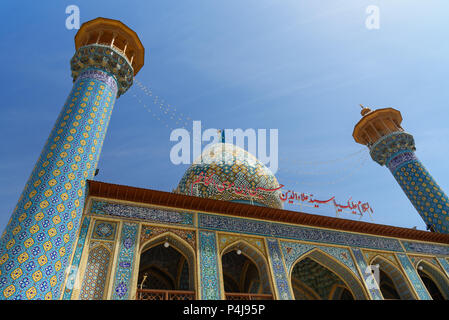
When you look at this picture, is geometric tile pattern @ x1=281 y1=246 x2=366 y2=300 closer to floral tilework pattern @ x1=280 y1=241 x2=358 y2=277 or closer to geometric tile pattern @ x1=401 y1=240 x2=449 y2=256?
floral tilework pattern @ x1=280 y1=241 x2=358 y2=277

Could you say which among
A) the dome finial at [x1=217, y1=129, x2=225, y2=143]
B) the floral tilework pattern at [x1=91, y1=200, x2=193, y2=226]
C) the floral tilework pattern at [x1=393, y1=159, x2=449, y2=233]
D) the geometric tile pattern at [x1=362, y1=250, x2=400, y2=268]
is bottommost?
the geometric tile pattern at [x1=362, y1=250, x2=400, y2=268]

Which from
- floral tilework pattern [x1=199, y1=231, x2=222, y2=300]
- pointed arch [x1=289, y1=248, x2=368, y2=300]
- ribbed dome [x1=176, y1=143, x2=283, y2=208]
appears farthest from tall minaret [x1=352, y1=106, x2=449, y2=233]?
floral tilework pattern [x1=199, y1=231, x2=222, y2=300]

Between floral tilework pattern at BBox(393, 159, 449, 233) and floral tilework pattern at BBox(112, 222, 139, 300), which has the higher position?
floral tilework pattern at BBox(393, 159, 449, 233)

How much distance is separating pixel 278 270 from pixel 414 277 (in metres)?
3.64

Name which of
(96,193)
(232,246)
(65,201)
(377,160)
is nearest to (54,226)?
(65,201)

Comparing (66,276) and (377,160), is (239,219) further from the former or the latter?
(377,160)

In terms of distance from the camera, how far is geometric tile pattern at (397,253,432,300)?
673cm

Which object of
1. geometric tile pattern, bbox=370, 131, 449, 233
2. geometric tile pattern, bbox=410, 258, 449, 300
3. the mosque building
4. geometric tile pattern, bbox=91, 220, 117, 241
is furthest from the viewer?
geometric tile pattern, bbox=370, 131, 449, 233

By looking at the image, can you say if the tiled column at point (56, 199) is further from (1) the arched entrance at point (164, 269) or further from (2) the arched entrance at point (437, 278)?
(2) the arched entrance at point (437, 278)

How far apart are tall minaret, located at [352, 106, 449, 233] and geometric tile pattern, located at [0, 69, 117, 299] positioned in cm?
950

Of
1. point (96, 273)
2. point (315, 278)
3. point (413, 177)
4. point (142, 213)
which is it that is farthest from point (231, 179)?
point (413, 177)
